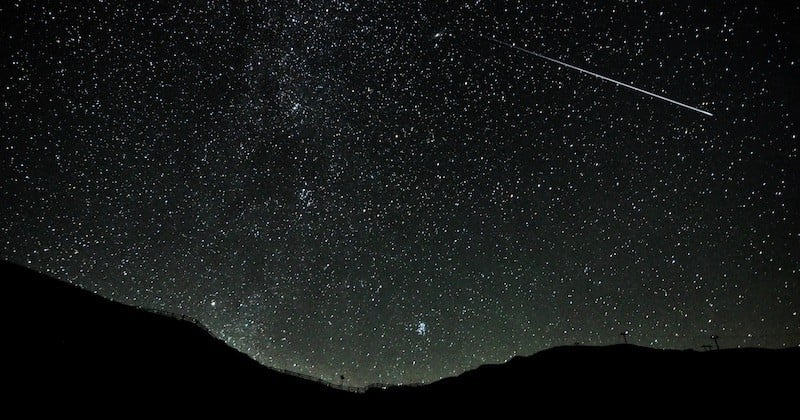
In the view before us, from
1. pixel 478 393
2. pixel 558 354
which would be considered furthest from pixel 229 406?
pixel 558 354

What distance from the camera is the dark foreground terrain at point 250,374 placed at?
16234 mm

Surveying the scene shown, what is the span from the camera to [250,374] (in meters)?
26.0

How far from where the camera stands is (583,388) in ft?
72.2

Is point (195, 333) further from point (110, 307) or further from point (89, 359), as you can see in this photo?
point (89, 359)

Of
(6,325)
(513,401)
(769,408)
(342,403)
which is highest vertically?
(6,325)

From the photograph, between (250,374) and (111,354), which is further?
(250,374)

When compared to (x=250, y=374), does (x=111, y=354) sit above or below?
above

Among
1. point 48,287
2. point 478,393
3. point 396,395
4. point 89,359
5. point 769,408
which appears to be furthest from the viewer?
point 396,395

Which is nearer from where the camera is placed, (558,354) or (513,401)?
(513,401)

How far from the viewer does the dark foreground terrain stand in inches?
639

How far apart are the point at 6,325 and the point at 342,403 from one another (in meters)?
17.9

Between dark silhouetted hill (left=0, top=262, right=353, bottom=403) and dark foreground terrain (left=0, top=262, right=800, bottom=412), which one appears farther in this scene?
dark foreground terrain (left=0, top=262, right=800, bottom=412)

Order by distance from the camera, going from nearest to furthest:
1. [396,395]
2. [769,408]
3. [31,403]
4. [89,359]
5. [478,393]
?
1. [31,403]
2. [769,408]
3. [89,359]
4. [478,393]
5. [396,395]

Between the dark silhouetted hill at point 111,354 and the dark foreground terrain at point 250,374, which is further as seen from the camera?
the dark foreground terrain at point 250,374
